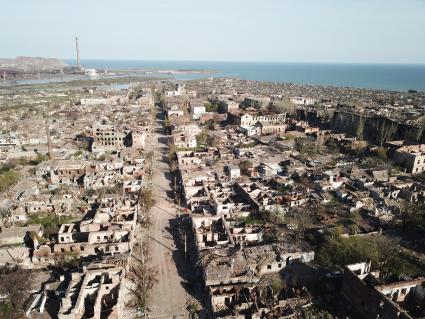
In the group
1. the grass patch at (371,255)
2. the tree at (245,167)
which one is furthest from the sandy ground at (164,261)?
the grass patch at (371,255)

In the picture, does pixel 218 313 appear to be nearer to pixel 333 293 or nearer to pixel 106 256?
pixel 333 293

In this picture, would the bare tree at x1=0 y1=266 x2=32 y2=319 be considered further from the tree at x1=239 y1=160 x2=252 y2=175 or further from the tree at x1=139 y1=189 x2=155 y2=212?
the tree at x1=239 y1=160 x2=252 y2=175

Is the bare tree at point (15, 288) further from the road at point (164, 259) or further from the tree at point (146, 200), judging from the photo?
the tree at point (146, 200)

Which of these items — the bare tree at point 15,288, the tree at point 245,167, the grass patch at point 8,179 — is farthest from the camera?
the tree at point 245,167

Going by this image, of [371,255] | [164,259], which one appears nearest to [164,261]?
[164,259]

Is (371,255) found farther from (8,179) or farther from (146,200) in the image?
(8,179)

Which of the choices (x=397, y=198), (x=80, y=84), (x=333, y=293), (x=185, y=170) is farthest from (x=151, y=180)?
(x=80, y=84)

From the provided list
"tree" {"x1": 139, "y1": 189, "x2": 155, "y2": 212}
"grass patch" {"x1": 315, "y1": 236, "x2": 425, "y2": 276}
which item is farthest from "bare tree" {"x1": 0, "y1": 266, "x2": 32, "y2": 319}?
"grass patch" {"x1": 315, "y1": 236, "x2": 425, "y2": 276}
